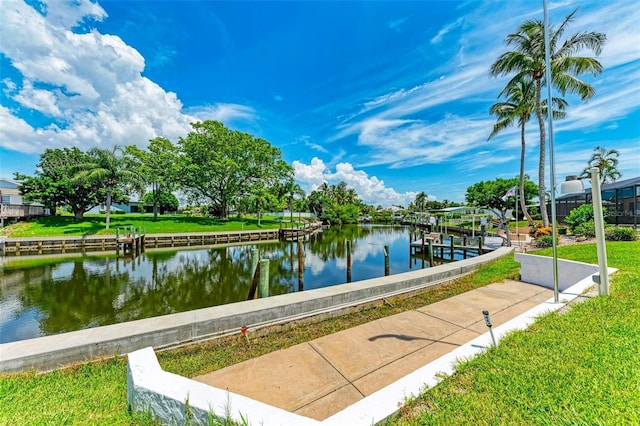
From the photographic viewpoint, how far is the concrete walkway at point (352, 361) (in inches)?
122

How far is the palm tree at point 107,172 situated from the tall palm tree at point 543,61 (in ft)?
106

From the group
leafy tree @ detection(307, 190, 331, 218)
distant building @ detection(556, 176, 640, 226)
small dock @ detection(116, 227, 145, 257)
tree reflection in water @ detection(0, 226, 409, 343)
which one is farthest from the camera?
leafy tree @ detection(307, 190, 331, 218)

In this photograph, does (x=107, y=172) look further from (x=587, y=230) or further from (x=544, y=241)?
(x=587, y=230)

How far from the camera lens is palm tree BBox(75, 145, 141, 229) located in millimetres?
23656

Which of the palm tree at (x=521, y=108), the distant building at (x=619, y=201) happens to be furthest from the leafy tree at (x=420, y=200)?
the palm tree at (x=521, y=108)

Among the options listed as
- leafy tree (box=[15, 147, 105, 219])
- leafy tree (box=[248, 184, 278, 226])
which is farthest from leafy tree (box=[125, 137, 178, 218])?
leafy tree (box=[248, 184, 278, 226])

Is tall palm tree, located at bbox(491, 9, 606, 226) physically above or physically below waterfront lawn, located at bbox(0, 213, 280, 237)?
above

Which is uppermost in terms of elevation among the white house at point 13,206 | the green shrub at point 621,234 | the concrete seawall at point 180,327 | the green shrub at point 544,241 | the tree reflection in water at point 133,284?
the white house at point 13,206

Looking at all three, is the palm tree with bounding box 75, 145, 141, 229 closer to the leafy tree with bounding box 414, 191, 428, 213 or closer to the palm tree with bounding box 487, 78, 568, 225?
the palm tree with bounding box 487, 78, 568, 225

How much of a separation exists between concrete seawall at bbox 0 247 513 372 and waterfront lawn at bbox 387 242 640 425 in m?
3.05

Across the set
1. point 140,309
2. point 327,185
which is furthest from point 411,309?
point 327,185

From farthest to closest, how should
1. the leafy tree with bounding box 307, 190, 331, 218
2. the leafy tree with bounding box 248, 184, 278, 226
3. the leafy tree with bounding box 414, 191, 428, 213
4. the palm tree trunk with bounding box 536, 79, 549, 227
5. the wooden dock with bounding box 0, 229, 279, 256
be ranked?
the leafy tree with bounding box 414, 191, 428, 213 → the leafy tree with bounding box 307, 190, 331, 218 → the leafy tree with bounding box 248, 184, 278, 226 → the wooden dock with bounding box 0, 229, 279, 256 → the palm tree trunk with bounding box 536, 79, 549, 227

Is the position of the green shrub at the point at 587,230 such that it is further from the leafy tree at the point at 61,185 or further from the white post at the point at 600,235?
the leafy tree at the point at 61,185

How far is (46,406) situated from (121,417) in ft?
3.13
